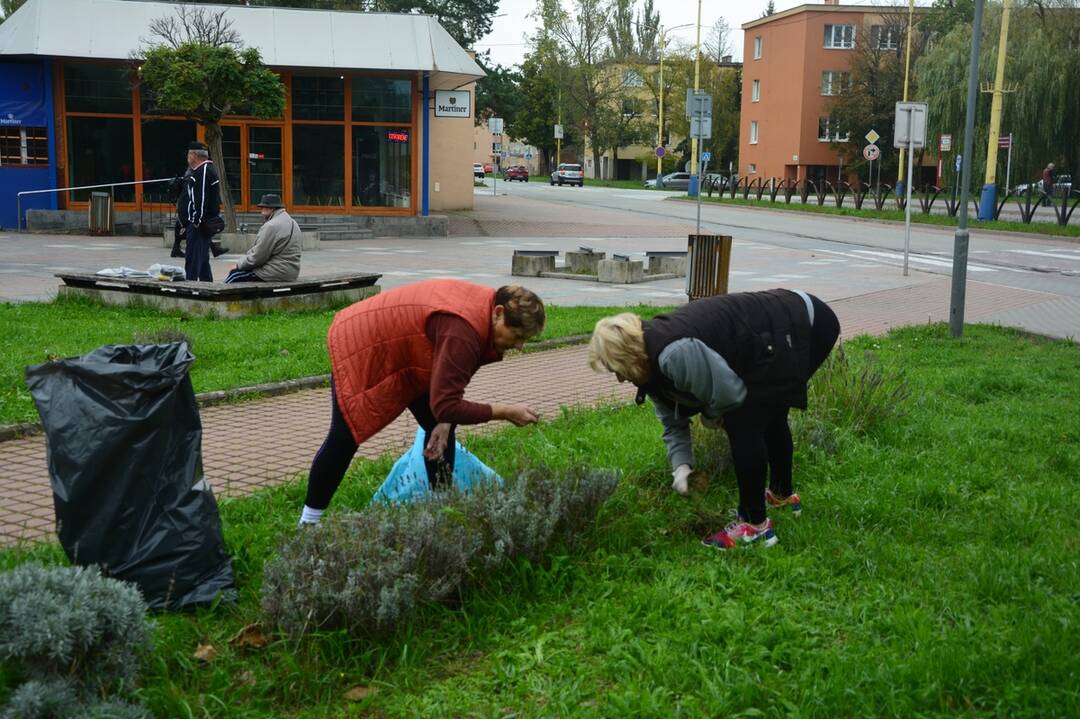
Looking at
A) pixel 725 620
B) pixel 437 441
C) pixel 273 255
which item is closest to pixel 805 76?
pixel 273 255

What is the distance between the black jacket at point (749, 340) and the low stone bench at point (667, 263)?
14.0 metres

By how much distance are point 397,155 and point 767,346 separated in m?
24.8

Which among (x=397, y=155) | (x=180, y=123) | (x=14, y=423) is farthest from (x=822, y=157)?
(x=14, y=423)

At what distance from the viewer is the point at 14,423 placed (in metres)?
6.98

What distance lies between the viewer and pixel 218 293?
1145 centimetres

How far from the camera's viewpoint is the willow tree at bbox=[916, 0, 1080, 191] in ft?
121

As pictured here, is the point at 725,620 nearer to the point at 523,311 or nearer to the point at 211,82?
the point at 523,311

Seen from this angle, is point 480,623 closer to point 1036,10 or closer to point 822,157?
point 1036,10

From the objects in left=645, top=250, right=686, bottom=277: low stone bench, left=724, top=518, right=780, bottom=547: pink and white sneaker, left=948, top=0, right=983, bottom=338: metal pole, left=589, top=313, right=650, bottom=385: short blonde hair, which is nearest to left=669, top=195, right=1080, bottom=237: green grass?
left=645, top=250, right=686, bottom=277: low stone bench

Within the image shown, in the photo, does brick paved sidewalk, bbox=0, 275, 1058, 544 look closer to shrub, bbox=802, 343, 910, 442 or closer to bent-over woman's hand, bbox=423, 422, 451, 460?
bent-over woman's hand, bbox=423, 422, 451, 460

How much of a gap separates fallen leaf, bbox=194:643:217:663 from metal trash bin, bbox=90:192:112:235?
23736 mm

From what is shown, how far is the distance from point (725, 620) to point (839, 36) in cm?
6200

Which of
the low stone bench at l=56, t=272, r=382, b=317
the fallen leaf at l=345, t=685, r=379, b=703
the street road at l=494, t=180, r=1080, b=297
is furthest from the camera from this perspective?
the street road at l=494, t=180, r=1080, b=297

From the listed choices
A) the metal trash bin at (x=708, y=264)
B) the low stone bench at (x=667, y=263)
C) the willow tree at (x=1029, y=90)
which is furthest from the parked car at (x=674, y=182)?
the metal trash bin at (x=708, y=264)
